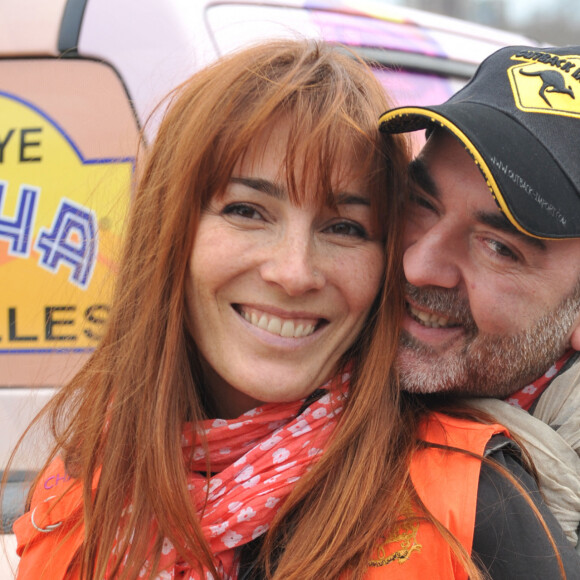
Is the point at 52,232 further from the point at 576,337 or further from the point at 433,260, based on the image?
the point at 576,337

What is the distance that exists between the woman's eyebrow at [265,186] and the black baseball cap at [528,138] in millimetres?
301

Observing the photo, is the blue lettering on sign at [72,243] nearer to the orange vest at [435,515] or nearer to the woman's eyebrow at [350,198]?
the orange vest at [435,515]

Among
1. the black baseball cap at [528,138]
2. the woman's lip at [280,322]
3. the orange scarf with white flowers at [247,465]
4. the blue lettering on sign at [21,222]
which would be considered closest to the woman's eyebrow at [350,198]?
the black baseball cap at [528,138]

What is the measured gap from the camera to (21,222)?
242cm

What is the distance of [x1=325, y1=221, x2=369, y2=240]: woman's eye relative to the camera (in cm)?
187

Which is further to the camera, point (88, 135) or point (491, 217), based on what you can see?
point (88, 135)

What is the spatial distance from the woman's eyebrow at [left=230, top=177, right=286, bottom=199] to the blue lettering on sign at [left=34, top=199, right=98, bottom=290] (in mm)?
719

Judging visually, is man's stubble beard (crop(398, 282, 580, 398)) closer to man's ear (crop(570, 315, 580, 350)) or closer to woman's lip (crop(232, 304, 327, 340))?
man's ear (crop(570, 315, 580, 350))

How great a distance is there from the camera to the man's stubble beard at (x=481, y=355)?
1.92m

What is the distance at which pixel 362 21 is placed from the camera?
2.86 metres

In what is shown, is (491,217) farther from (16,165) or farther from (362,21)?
(16,165)

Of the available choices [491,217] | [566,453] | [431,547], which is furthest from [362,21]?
[431,547]

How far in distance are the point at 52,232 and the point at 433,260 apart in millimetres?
1151

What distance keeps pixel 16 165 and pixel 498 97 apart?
142 cm
